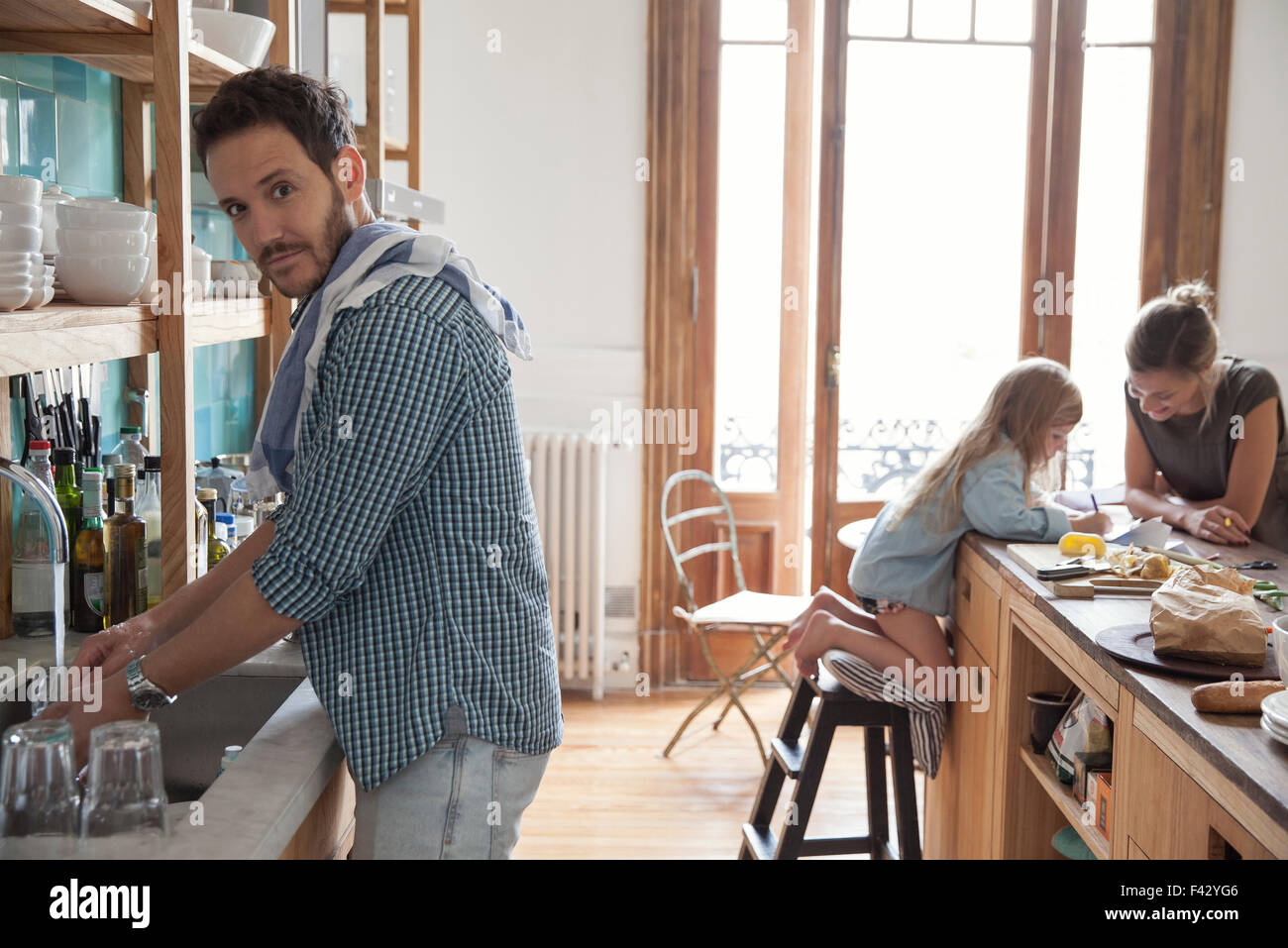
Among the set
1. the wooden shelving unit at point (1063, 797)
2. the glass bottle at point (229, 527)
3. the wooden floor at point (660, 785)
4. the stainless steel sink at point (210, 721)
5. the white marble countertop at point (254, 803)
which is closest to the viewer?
the white marble countertop at point (254, 803)

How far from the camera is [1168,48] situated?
14.6 feet

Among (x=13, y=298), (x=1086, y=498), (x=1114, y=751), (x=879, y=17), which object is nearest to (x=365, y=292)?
(x=13, y=298)

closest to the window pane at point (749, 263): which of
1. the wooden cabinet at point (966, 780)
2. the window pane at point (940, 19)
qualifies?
the window pane at point (940, 19)

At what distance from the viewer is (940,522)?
2926 millimetres

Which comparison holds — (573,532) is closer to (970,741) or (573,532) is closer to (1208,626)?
(970,741)

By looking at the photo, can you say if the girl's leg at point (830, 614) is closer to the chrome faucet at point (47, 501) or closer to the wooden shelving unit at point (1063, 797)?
the wooden shelving unit at point (1063, 797)

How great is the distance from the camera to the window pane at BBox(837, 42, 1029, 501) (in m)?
4.51

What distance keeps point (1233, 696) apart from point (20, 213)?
1.60 metres

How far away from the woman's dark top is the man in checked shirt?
2.33m

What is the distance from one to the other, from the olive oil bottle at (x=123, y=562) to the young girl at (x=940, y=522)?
1.63 metres

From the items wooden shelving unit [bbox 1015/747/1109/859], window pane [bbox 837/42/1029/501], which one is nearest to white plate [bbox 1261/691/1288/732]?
wooden shelving unit [bbox 1015/747/1109/859]

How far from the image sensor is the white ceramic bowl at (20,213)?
1382 mm

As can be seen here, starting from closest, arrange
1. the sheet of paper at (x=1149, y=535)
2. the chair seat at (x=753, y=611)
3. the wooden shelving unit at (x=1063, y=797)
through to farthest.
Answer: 1. the wooden shelving unit at (x=1063, y=797)
2. the sheet of paper at (x=1149, y=535)
3. the chair seat at (x=753, y=611)
